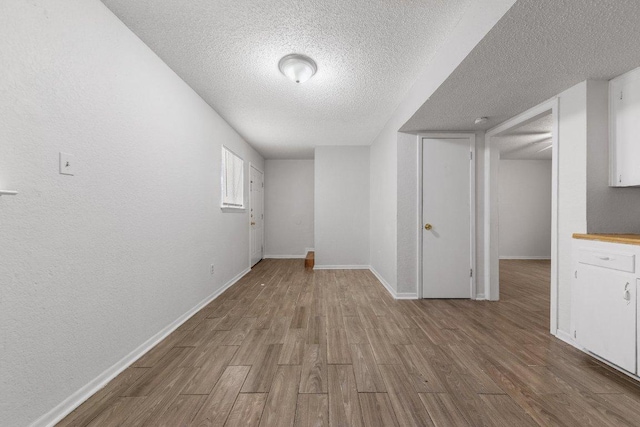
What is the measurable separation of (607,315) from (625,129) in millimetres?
1415

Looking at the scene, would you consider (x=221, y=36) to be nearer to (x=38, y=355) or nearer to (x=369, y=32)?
(x=369, y=32)

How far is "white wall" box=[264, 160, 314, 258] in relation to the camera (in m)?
6.58

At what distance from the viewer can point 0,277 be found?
1.13 meters

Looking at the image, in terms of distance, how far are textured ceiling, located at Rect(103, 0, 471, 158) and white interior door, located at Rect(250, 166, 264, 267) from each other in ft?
7.73

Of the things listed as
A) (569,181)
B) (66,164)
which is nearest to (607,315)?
(569,181)

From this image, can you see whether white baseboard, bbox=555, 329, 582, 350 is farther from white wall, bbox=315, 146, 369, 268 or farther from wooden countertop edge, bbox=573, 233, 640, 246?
white wall, bbox=315, 146, 369, 268

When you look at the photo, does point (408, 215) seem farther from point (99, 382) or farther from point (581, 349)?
point (99, 382)

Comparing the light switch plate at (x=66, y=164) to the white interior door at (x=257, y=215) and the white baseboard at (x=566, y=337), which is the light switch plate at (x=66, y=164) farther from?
the white interior door at (x=257, y=215)

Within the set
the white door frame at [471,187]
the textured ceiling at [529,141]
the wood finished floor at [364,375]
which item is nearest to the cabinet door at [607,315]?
the wood finished floor at [364,375]

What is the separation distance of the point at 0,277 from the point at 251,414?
4.36 feet

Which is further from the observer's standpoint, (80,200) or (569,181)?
(569,181)

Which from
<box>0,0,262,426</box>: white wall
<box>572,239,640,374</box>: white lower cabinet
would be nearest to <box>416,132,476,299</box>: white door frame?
<box>572,239,640,374</box>: white lower cabinet

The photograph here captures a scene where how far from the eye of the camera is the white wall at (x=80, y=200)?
1.19 metres

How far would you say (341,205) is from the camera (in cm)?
523
